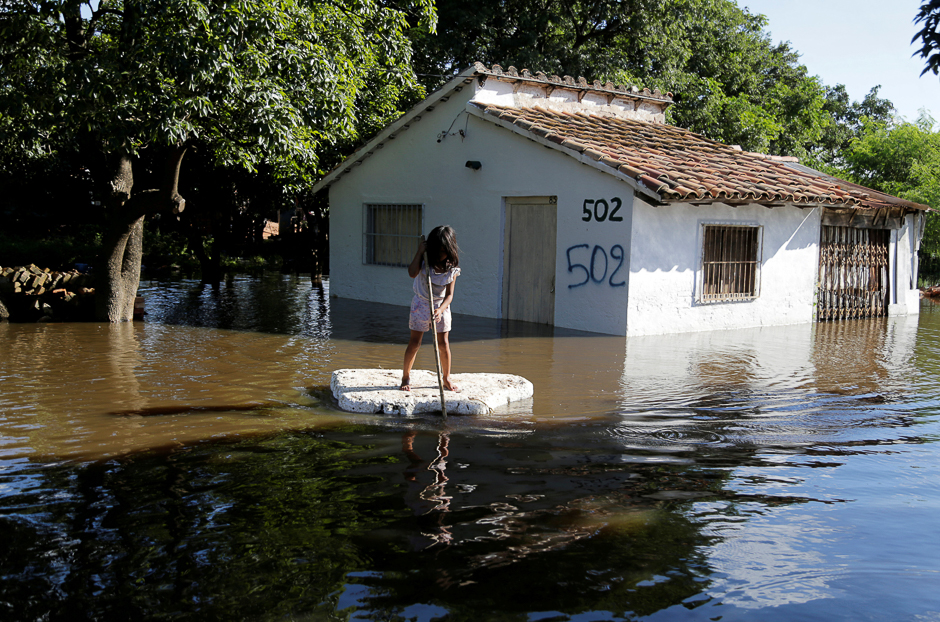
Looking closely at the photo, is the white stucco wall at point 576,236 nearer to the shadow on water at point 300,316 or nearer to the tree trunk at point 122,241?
the shadow on water at point 300,316

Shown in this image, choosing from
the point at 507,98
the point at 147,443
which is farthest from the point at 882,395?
the point at 507,98

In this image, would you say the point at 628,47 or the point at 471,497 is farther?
the point at 628,47

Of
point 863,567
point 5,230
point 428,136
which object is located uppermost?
point 428,136

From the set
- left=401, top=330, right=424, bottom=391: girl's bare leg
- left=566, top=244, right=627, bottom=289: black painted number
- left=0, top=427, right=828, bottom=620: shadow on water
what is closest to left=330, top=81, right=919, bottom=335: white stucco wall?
left=566, top=244, right=627, bottom=289: black painted number

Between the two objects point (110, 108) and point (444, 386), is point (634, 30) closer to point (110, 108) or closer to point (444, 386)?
point (110, 108)

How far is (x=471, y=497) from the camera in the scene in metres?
4.59

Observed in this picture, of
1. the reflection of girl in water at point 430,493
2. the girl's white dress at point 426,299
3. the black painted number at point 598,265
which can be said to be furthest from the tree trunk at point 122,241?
the reflection of girl in water at point 430,493

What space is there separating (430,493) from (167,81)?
777cm

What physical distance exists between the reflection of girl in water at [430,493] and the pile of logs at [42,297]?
903 centimetres

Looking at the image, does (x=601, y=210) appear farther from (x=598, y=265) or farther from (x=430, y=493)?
(x=430, y=493)

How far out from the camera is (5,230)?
2575 centimetres

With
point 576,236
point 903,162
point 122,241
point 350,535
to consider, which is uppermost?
point 903,162

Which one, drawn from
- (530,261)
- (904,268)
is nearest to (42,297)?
(530,261)

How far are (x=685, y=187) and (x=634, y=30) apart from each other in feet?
39.8
